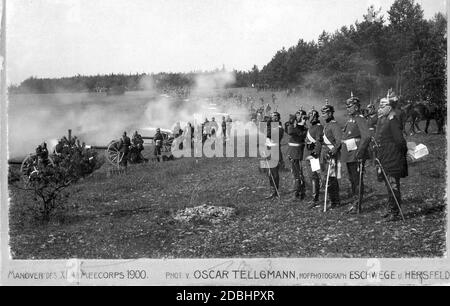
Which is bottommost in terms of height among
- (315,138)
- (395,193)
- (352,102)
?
(395,193)

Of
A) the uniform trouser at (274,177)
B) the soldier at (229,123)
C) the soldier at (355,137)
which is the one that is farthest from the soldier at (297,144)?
the soldier at (229,123)

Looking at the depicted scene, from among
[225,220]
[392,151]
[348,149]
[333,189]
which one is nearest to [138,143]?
[225,220]

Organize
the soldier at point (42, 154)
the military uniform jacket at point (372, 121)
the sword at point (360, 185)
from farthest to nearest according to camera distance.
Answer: the military uniform jacket at point (372, 121)
the soldier at point (42, 154)
the sword at point (360, 185)

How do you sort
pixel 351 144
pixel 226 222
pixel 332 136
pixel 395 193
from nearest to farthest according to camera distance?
pixel 395 193 → pixel 226 222 → pixel 351 144 → pixel 332 136

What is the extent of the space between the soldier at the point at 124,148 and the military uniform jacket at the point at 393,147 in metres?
4.36

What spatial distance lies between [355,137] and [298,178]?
1.13 m

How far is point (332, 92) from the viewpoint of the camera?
7.55 meters

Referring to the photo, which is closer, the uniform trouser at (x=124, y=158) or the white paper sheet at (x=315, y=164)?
the white paper sheet at (x=315, y=164)

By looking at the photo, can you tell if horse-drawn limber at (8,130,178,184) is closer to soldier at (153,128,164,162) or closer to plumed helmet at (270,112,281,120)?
soldier at (153,128,164,162)

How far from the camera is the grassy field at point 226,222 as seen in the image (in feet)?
21.0

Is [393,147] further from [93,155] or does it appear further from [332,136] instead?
[93,155]

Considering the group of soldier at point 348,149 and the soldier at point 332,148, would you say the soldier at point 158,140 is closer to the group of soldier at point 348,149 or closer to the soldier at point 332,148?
the group of soldier at point 348,149

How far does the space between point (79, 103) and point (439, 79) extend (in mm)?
5880

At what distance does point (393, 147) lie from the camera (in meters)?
6.50
